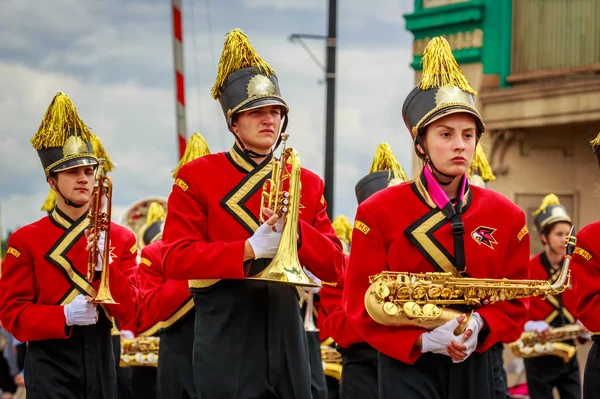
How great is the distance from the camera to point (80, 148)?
8.59 m

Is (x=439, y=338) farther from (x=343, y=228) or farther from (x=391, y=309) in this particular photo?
(x=343, y=228)

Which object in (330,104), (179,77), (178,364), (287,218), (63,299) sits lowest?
(178,364)

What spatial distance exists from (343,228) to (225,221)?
5421 mm

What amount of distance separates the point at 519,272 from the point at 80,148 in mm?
3379

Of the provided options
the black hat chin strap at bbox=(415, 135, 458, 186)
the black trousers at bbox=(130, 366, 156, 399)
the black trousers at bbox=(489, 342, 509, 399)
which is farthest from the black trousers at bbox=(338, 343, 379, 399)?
the black trousers at bbox=(130, 366, 156, 399)

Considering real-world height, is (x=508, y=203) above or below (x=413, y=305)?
above

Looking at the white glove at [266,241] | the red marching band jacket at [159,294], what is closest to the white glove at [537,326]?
the red marching band jacket at [159,294]

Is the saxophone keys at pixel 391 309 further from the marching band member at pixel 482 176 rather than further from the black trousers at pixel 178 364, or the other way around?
the marching band member at pixel 482 176

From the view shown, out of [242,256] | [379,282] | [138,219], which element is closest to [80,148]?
[242,256]

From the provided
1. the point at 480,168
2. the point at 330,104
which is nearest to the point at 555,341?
the point at 480,168

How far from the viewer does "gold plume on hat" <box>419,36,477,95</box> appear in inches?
257

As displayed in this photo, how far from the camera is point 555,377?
39.6 ft

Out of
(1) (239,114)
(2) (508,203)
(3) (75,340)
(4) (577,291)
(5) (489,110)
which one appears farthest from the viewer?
(5) (489,110)

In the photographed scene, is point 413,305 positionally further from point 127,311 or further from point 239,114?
point 127,311
